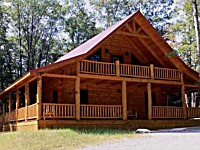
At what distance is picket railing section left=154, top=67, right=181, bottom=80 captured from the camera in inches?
734

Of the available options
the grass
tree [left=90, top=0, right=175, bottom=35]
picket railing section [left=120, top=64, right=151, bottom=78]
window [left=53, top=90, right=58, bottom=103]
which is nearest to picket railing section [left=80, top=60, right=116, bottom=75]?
picket railing section [left=120, top=64, right=151, bottom=78]

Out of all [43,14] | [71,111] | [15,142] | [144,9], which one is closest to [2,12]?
[43,14]

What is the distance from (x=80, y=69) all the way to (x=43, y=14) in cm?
1976

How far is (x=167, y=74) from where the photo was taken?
18.9 metres

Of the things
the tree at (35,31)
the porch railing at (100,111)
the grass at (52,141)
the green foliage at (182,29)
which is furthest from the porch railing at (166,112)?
the tree at (35,31)

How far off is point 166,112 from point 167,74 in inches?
88.1

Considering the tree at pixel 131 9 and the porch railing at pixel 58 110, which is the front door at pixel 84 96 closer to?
the porch railing at pixel 58 110

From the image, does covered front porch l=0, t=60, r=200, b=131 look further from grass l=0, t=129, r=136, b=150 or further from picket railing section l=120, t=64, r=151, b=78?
grass l=0, t=129, r=136, b=150

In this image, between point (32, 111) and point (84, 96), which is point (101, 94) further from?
point (32, 111)

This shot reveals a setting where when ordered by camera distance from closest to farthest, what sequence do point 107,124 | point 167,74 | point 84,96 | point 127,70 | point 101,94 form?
1. point 107,124
2. point 127,70
3. point 167,74
4. point 84,96
5. point 101,94

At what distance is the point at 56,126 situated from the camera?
48.6 ft

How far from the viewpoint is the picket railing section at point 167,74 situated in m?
18.6

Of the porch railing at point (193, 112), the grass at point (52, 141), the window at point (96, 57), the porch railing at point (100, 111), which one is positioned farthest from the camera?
the porch railing at point (193, 112)

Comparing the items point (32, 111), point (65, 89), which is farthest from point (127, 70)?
point (32, 111)
